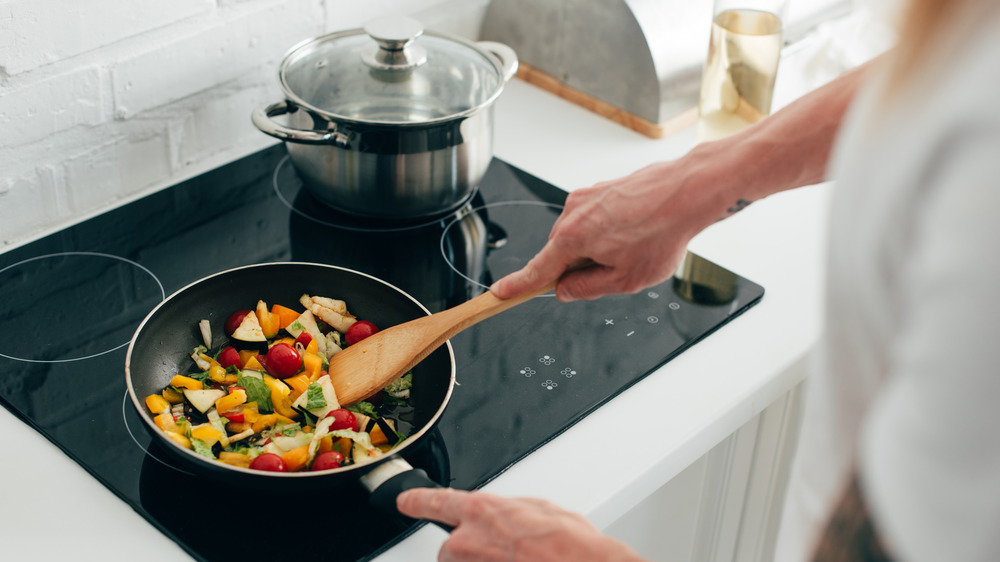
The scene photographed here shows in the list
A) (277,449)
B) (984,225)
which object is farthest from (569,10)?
(984,225)

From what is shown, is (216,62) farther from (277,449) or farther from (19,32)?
(277,449)

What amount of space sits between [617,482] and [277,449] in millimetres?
287

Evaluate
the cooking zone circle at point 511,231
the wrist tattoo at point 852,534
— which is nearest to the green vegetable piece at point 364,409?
the cooking zone circle at point 511,231

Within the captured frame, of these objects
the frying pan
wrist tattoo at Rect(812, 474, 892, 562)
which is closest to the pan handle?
the frying pan

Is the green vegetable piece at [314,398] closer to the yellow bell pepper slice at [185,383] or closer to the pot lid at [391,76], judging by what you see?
the yellow bell pepper slice at [185,383]

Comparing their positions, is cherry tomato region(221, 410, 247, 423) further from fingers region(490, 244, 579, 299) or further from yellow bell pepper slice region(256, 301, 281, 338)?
fingers region(490, 244, 579, 299)

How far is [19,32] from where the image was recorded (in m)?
0.96

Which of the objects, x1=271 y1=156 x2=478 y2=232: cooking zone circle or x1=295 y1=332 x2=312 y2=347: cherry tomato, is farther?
x1=271 y1=156 x2=478 y2=232: cooking zone circle

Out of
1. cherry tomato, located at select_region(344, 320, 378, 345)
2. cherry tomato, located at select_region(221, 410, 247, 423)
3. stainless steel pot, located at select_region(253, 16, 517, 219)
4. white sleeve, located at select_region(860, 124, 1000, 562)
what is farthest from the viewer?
stainless steel pot, located at select_region(253, 16, 517, 219)

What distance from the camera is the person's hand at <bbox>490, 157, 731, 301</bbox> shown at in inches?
32.2

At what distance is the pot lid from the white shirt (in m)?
0.73

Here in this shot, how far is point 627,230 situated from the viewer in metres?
0.83

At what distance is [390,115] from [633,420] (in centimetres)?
49

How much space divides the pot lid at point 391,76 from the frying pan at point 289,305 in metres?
0.25
